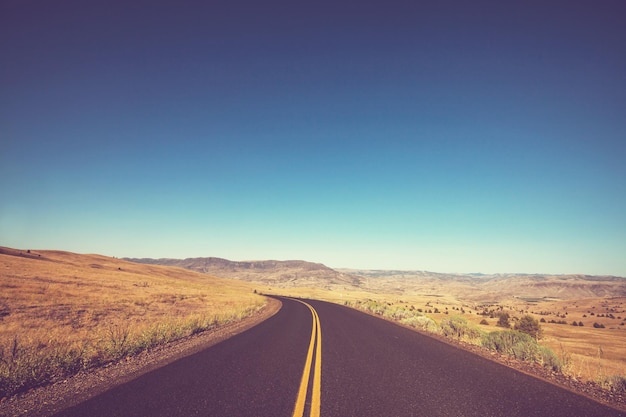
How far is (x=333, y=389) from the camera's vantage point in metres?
5.16

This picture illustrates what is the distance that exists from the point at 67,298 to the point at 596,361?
102 ft

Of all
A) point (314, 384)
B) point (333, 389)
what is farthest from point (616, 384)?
point (314, 384)

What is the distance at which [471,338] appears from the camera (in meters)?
12.1

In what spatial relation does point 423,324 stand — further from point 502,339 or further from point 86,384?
point 86,384

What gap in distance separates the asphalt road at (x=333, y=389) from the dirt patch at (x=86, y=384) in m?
0.32

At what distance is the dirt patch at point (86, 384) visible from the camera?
13.8 ft

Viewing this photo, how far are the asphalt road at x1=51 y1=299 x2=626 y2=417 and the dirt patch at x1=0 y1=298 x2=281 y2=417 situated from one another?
0.32 meters

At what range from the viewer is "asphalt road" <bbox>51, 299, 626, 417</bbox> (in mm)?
4285

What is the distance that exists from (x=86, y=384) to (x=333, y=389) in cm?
454

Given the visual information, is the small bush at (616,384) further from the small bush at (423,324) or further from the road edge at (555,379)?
the small bush at (423,324)

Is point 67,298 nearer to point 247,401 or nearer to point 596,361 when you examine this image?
point 247,401

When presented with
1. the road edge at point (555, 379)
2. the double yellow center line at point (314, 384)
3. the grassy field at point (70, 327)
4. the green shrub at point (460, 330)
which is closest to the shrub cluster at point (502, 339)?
the green shrub at point (460, 330)

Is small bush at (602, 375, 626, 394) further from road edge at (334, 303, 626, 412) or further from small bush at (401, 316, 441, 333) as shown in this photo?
small bush at (401, 316, 441, 333)

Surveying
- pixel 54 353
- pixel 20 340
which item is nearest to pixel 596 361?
pixel 54 353
